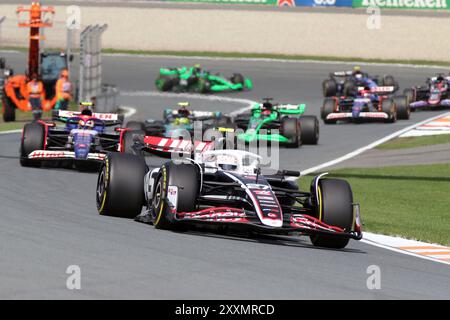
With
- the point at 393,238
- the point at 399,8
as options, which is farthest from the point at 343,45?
the point at 393,238

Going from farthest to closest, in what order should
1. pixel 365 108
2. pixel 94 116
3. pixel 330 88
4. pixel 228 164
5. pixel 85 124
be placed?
pixel 330 88, pixel 365 108, pixel 94 116, pixel 85 124, pixel 228 164

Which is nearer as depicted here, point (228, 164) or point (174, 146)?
point (228, 164)

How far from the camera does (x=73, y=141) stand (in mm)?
20375

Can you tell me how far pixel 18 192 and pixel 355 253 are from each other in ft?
19.0

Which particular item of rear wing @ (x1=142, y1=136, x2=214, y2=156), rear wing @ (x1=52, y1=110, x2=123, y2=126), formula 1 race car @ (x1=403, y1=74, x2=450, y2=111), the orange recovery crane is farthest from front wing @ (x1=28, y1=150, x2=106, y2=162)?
formula 1 race car @ (x1=403, y1=74, x2=450, y2=111)

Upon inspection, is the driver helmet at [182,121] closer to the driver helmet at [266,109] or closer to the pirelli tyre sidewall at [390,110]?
the driver helmet at [266,109]

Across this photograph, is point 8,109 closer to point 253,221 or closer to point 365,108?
point 365,108

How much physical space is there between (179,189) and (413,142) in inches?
671

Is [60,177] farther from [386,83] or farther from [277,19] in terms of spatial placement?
[277,19]

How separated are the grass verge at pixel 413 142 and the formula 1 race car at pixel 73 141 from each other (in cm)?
898

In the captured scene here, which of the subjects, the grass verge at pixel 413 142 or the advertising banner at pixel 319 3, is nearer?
the grass verge at pixel 413 142

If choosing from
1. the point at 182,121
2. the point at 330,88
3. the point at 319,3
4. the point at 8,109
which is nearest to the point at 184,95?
the point at 330,88

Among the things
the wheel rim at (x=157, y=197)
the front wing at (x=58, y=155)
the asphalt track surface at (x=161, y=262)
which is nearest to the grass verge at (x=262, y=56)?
the front wing at (x=58, y=155)

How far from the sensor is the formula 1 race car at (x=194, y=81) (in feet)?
143
